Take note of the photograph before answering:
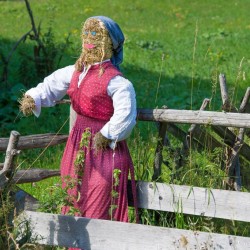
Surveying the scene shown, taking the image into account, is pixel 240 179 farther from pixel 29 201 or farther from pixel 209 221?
pixel 29 201

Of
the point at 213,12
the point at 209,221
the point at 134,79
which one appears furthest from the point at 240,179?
the point at 213,12

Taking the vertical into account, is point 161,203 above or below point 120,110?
below

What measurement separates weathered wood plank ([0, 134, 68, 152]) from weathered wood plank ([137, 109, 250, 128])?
26.8 inches

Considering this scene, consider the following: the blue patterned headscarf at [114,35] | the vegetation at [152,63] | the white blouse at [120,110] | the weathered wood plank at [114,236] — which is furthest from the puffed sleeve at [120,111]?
the weathered wood plank at [114,236]

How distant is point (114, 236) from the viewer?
4.70 m

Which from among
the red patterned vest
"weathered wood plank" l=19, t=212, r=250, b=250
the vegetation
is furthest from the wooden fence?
the red patterned vest

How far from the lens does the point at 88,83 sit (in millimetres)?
5320

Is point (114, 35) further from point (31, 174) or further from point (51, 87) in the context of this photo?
point (31, 174)

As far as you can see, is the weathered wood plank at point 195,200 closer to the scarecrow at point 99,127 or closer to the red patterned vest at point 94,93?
the scarecrow at point 99,127

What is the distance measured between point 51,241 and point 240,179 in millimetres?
1647

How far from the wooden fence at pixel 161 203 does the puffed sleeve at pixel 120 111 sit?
32cm

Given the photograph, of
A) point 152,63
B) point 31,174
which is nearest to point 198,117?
point 31,174

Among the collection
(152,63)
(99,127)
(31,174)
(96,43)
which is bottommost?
(152,63)

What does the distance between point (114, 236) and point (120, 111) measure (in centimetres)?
83
